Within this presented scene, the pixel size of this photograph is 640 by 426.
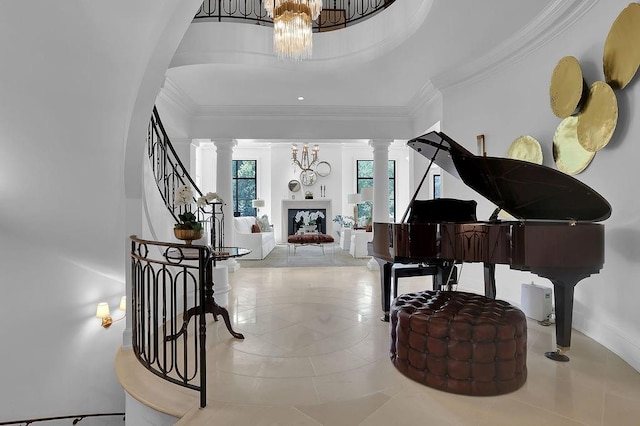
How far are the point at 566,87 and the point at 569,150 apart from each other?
612 mm

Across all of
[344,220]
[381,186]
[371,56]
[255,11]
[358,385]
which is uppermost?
[255,11]

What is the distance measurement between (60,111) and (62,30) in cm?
71

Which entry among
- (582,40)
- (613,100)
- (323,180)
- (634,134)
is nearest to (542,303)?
(634,134)

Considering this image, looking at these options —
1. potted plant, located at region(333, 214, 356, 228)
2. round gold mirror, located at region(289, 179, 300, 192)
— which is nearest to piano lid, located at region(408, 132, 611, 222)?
potted plant, located at region(333, 214, 356, 228)

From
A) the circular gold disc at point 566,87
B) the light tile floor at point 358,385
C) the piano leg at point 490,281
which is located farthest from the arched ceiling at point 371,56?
the light tile floor at point 358,385

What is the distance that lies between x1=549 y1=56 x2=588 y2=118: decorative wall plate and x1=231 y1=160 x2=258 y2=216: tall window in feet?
33.4

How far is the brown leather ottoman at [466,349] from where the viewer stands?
7.21ft

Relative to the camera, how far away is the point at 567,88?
3.34 m

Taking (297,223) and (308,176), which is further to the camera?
(297,223)

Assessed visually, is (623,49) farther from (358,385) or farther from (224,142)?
(224,142)

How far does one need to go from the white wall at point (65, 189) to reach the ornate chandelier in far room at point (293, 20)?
0.83 meters

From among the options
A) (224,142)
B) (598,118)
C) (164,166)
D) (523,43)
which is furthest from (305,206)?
(598,118)

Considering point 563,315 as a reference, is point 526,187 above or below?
above

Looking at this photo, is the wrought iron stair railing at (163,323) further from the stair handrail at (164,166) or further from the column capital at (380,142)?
the column capital at (380,142)
